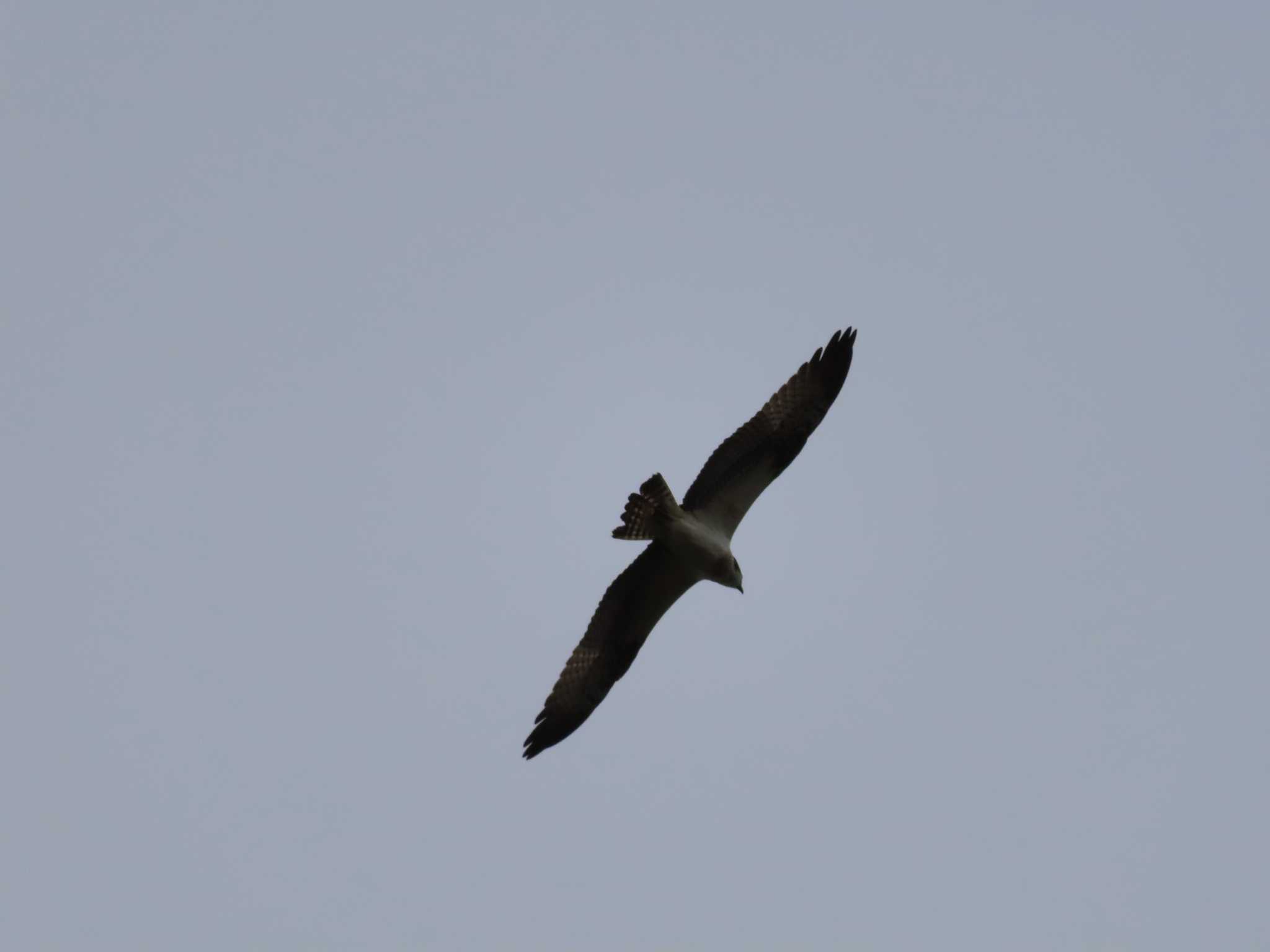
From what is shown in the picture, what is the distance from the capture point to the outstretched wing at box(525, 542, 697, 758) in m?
12.1

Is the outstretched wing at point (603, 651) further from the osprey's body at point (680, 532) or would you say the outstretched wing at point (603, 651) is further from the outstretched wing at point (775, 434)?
the outstretched wing at point (775, 434)

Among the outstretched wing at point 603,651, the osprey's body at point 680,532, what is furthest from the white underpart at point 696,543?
the outstretched wing at point 603,651

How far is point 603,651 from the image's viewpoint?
12.2 metres

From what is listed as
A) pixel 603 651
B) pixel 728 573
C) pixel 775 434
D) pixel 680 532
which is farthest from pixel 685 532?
pixel 603 651

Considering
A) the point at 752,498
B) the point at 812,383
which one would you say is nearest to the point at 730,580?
the point at 752,498

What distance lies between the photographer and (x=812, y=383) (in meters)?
11.8

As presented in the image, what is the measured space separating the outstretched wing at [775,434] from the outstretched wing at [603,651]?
870 mm

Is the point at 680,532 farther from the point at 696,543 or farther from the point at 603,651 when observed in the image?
→ the point at 603,651

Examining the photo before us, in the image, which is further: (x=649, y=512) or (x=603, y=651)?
(x=603, y=651)

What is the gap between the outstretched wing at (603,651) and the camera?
1205 centimetres

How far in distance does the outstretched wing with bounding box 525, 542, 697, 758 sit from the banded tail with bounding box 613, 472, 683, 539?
707 mm

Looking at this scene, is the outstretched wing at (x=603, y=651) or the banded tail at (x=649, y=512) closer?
the banded tail at (x=649, y=512)

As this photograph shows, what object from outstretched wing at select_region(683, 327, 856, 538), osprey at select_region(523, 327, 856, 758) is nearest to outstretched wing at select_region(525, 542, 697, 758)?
osprey at select_region(523, 327, 856, 758)

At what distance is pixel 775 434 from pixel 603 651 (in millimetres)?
2629
